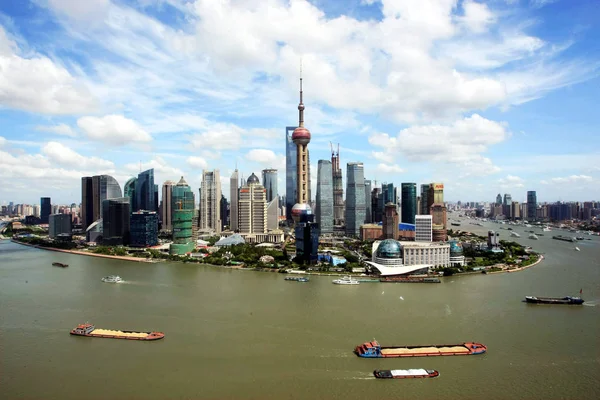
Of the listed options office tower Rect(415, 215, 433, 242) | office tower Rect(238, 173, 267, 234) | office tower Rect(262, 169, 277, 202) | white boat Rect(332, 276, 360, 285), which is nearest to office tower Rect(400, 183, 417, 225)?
office tower Rect(415, 215, 433, 242)

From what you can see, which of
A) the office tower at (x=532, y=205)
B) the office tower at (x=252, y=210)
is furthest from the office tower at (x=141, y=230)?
the office tower at (x=532, y=205)

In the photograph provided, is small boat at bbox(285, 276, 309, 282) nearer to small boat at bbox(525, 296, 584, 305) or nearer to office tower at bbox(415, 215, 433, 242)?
small boat at bbox(525, 296, 584, 305)

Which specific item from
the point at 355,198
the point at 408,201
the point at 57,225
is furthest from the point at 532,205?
the point at 57,225

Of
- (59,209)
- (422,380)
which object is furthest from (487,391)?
(59,209)

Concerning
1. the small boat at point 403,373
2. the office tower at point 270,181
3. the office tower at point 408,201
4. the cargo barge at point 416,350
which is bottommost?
the small boat at point 403,373

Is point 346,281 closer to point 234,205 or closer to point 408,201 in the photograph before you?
point 408,201

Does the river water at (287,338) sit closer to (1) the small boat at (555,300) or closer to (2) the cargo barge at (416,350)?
(2) the cargo barge at (416,350)
